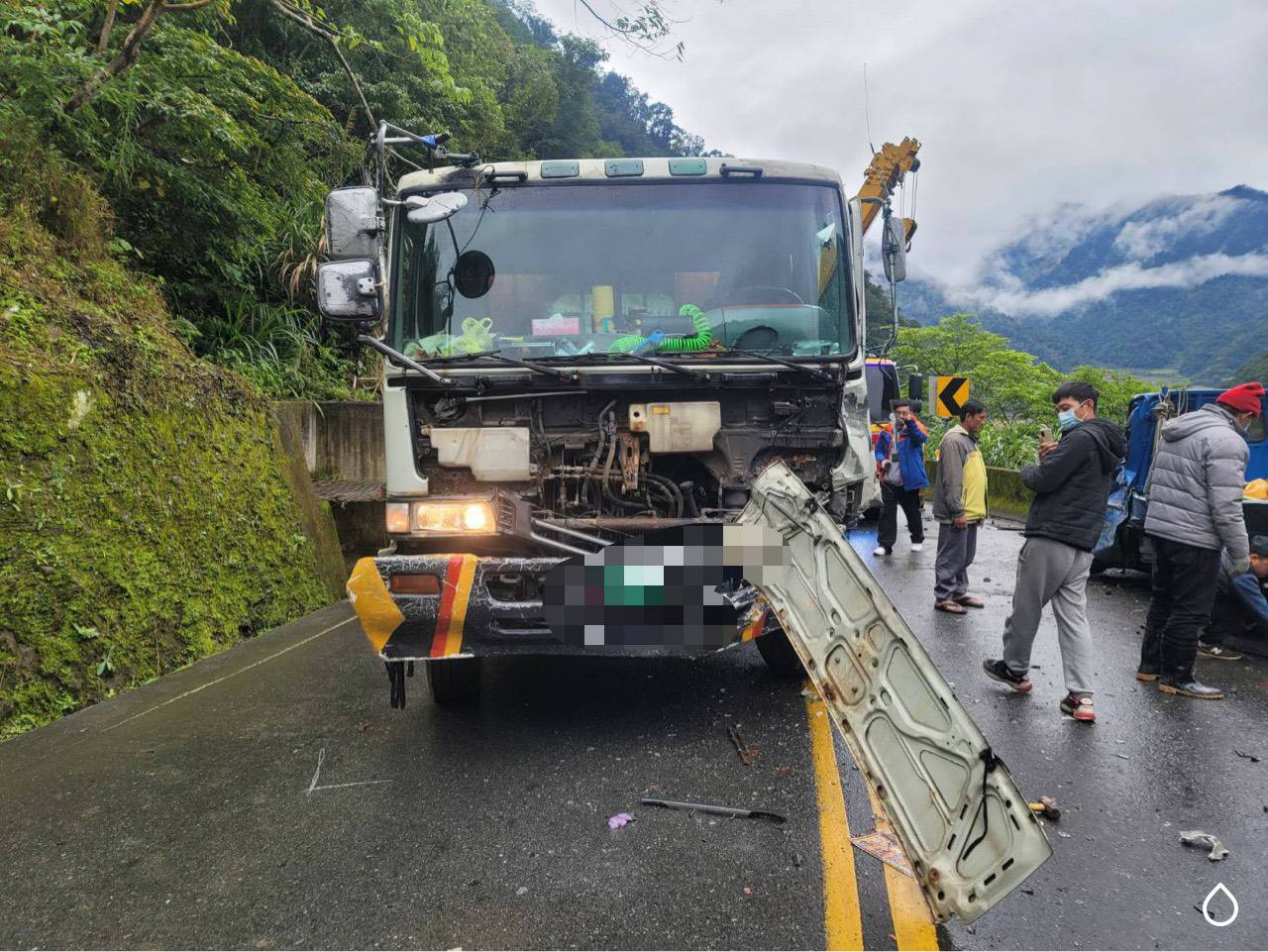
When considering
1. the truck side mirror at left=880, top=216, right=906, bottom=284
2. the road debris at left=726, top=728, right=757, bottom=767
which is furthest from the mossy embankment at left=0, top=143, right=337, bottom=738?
the truck side mirror at left=880, top=216, right=906, bottom=284

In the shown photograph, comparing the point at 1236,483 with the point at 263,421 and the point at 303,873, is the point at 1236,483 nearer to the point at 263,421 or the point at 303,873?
the point at 303,873

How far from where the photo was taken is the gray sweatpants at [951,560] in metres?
6.45

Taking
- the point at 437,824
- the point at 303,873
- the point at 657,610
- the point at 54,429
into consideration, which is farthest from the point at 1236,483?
the point at 54,429

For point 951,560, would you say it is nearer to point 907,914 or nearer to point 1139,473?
point 1139,473

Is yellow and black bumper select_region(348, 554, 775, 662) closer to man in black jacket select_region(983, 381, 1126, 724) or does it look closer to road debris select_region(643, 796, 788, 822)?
road debris select_region(643, 796, 788, 822)

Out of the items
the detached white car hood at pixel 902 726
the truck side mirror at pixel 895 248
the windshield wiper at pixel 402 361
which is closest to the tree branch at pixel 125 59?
the windshield wiper at pixel 402 361

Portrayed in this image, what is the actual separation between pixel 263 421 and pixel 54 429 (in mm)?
2398

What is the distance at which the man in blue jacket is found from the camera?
833cm

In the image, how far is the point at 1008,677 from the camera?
4559 mm

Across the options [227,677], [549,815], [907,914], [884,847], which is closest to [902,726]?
[907,914]

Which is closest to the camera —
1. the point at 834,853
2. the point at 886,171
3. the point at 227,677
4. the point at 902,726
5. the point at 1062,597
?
the point at 902,726

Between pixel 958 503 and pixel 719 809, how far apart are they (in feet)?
13.6

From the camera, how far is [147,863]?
112 inches

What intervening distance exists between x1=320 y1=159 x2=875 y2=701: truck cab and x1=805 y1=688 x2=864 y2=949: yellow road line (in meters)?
0.69
